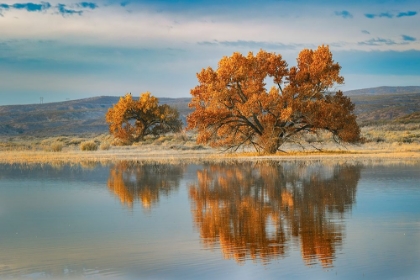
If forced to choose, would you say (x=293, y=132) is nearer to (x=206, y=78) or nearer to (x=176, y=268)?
(x=206, y=78)

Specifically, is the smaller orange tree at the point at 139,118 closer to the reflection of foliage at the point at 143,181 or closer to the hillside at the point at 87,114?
the reflection of foliage at the point at 143,181

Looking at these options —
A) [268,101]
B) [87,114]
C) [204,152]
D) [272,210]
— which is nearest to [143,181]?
[272,210]

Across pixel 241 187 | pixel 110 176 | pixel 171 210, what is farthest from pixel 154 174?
pixel 171 210

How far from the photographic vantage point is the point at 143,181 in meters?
20.6

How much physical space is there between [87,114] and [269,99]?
128 metres

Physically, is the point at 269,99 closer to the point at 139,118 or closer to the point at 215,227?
the point at 215,227

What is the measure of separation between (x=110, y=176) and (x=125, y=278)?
14743mm

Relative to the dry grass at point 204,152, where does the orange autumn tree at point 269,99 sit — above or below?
above

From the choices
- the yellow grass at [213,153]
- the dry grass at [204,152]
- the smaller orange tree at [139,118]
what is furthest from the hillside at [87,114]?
the yellow grass at [213,153]

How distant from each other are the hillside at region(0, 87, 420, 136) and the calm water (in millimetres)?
70901

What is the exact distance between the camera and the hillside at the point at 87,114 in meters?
113

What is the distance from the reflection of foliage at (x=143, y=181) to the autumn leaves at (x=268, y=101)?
4596 mm

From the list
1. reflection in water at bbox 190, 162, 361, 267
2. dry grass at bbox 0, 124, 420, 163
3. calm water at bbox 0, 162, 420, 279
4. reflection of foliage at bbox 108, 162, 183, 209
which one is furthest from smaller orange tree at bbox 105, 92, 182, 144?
calm water at bbox 0, 162, 420, 279

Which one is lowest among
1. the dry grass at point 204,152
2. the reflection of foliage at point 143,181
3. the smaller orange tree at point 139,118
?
the dry grass at point 204,152
